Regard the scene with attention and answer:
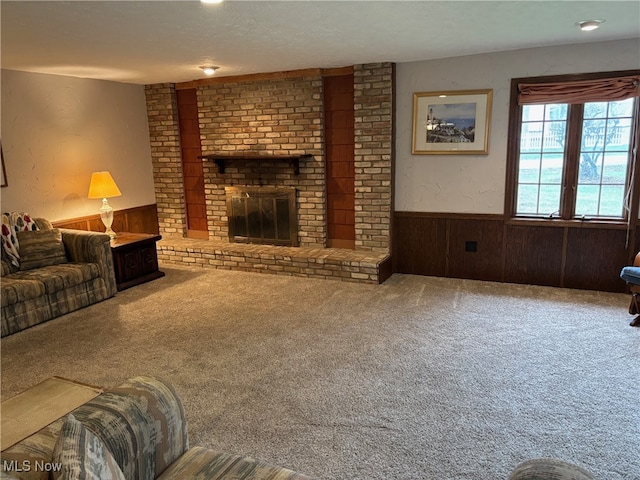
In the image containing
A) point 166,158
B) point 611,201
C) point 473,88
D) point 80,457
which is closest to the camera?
point 80,457

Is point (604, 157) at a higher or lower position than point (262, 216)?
higher

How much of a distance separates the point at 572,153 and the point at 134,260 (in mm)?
4650

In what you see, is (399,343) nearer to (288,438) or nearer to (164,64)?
(288,438)

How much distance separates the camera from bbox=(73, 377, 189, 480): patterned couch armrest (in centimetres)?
143

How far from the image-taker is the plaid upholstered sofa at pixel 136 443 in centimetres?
122

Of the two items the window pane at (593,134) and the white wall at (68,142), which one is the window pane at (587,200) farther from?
the white wall at (68,142)

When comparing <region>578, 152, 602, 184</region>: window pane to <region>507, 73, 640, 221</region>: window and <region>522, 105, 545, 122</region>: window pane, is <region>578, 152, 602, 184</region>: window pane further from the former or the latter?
<region>522, 105, 545, 122</region>: window pane

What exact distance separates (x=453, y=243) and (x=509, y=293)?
81 cm

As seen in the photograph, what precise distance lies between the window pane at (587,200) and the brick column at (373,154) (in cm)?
186

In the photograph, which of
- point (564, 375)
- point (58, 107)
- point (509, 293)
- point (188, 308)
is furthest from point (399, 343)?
point (58, 107)

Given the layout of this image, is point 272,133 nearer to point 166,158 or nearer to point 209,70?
point 209,70

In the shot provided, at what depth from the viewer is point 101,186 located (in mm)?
5215

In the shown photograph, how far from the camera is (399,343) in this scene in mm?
3480

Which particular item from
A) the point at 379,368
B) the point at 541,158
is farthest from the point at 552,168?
the point at 379,368
